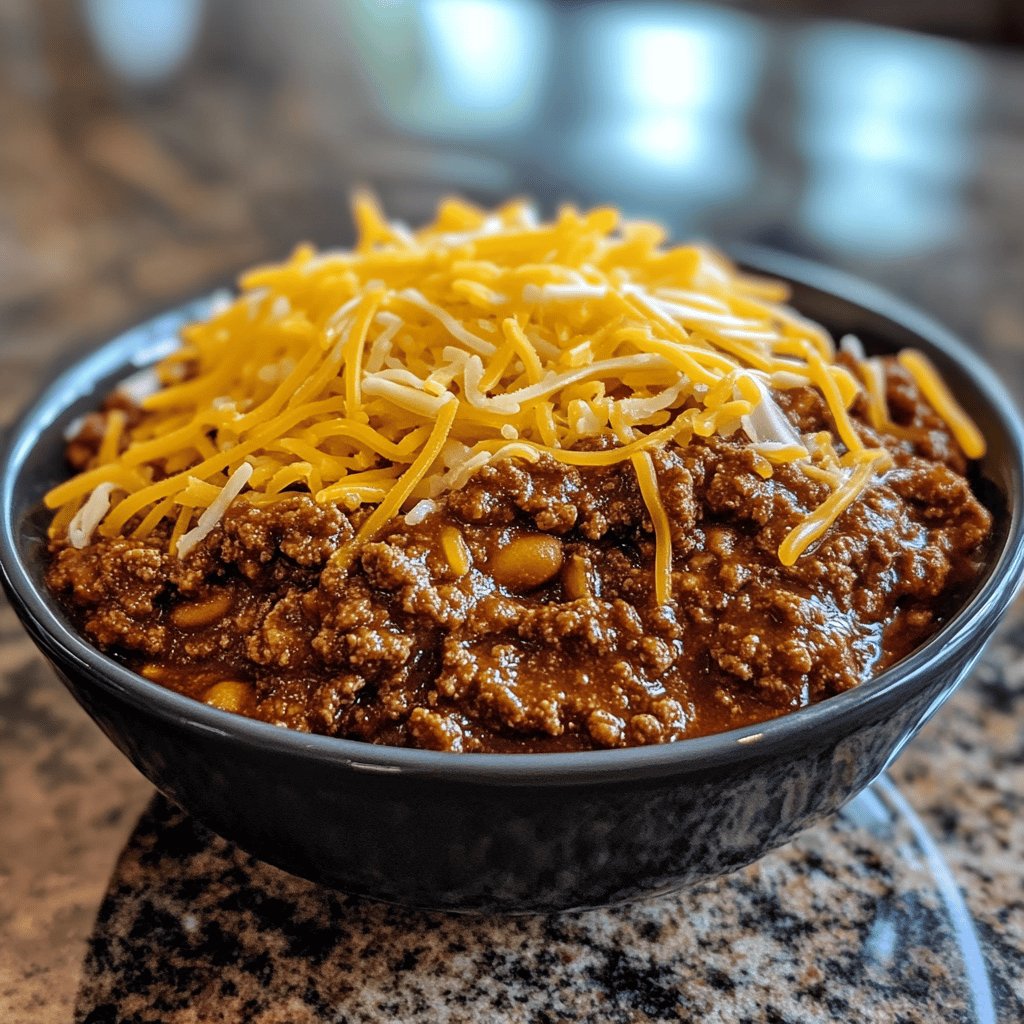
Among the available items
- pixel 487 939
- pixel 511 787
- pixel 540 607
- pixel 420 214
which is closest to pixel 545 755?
pixel 511 787

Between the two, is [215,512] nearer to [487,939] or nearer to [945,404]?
[487,939]

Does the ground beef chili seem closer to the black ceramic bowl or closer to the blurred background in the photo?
the black ceramic bowl

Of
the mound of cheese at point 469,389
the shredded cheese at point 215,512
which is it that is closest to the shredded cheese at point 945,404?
the mound of cheese at point 469,389

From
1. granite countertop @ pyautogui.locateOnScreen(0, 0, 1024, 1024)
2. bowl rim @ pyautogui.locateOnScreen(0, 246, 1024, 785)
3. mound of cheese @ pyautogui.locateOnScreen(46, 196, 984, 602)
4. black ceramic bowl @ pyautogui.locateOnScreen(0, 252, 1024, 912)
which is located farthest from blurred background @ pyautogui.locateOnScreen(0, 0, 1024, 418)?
black ceramic bowl @ pyautogui.locateOnScreen(0, 252, 1024, 912)

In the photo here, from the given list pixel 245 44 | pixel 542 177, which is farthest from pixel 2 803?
pixel 245 44

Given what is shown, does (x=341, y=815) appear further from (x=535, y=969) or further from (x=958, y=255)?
(x=958, y=255)

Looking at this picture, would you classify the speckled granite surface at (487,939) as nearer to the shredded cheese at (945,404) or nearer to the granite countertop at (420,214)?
the granite countertop at (420,214)
